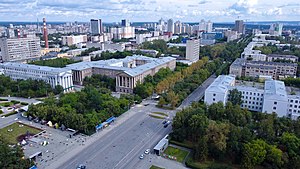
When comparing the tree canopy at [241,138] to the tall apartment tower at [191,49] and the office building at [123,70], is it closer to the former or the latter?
the office building at [123,70]

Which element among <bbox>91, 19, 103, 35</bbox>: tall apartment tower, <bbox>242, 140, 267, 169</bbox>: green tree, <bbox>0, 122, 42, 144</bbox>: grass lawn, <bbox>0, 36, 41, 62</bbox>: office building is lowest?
<bbox>0, 122, 42, 144</bbox>: grass lawn

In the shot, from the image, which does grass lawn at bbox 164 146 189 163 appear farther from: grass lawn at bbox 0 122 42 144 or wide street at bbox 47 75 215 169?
grass lawn at bbox 0 122 42 144

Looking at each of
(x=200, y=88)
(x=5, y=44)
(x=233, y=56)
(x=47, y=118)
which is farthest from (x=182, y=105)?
(x=5, y=44)

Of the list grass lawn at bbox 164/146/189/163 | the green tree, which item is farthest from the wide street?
the green tree

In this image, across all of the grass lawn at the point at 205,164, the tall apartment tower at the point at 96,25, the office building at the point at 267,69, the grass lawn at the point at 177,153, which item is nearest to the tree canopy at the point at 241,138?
the grass lawn at the point at 205,164

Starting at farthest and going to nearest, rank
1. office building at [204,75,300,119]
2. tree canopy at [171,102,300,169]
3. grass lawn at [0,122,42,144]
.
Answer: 1. office building at [204,75,300,119]
2. grass lawn at [0,122,42,144]
3. tree canopy at [171,102,300,169]

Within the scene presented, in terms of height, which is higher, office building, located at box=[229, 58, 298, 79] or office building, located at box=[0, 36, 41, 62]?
office building, located at box=[0, 36, 41, 62]

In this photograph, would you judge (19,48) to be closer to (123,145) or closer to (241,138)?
(123,145)
